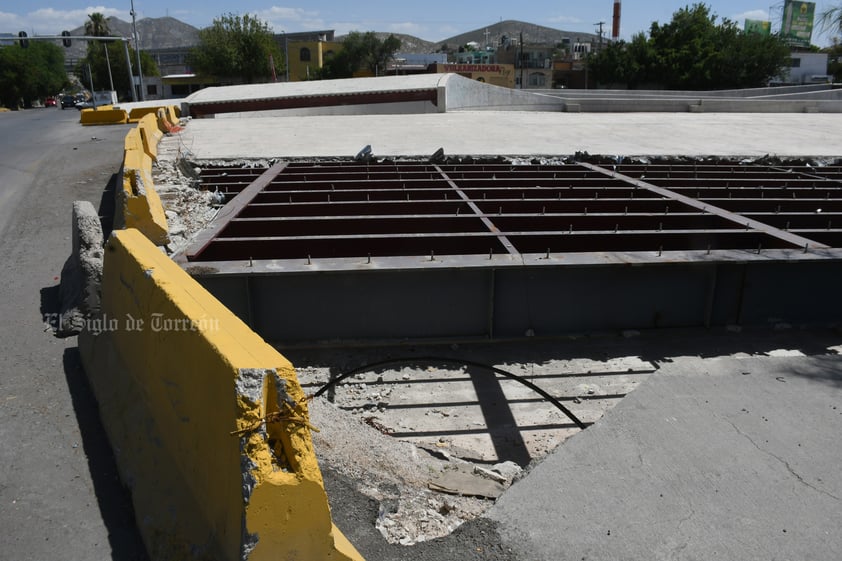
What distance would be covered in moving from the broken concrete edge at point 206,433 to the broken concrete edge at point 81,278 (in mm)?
2150

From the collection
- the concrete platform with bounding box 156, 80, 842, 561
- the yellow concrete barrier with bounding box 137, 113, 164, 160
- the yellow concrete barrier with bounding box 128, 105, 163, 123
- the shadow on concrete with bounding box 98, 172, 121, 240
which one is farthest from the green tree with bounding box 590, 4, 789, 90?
the concrete platform with bounding box 156, 80, 842, 561

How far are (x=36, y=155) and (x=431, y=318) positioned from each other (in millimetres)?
15798

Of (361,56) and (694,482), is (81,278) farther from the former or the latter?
(361,56)

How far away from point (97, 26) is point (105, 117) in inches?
3042

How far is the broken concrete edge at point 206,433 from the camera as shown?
100 inches

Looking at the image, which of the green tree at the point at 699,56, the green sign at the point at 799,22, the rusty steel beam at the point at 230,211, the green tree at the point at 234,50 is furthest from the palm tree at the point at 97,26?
the green sign at the point at 799,22

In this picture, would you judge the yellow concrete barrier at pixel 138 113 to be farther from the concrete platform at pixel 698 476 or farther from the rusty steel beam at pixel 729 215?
the concrete platform at pixel 698 476

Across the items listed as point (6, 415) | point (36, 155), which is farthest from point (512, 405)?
point (36, 155)

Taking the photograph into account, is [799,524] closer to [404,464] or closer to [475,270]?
[404,464]

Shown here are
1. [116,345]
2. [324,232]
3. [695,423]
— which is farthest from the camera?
[324,232]

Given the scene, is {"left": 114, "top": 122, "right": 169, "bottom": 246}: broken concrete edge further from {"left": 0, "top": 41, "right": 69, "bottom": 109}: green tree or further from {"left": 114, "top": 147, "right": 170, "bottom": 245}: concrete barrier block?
{"left": 0, "top": 41, "right": 69, "bottom": 109}: green tree

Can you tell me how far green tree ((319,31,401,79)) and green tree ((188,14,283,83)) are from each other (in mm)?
19310

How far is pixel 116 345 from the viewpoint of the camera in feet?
15.4

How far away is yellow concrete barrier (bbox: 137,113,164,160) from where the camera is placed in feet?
39.9
